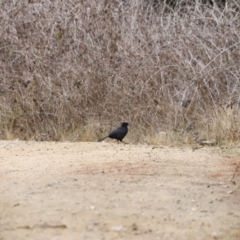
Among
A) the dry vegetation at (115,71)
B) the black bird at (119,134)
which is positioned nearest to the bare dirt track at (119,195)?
the black bird at (119,134)

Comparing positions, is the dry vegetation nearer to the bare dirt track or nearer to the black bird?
the black bird

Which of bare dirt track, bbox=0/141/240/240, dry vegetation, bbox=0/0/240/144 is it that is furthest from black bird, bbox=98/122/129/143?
bare dirt track, bbox=0/141/240/240

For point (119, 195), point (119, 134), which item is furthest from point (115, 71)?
point (119, 195)

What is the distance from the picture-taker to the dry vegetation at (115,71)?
10344 millimetres

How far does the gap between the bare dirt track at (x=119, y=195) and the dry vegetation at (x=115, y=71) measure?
1984 mm

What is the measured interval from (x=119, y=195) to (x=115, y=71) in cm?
560

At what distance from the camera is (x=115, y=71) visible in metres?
11.1

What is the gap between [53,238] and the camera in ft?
15.1

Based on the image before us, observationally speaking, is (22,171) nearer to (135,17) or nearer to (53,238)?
(53,238)

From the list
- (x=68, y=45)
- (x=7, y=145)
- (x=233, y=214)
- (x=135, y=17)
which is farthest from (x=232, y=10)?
(x=233, y=214)

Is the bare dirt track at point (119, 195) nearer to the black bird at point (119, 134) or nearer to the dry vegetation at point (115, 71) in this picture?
the black bird at point (119, 134)

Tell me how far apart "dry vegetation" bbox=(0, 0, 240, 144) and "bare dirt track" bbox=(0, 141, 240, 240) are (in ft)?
6.51

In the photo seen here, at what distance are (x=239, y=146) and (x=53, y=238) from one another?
449 centimetres

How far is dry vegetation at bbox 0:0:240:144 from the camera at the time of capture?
33.9 feet
